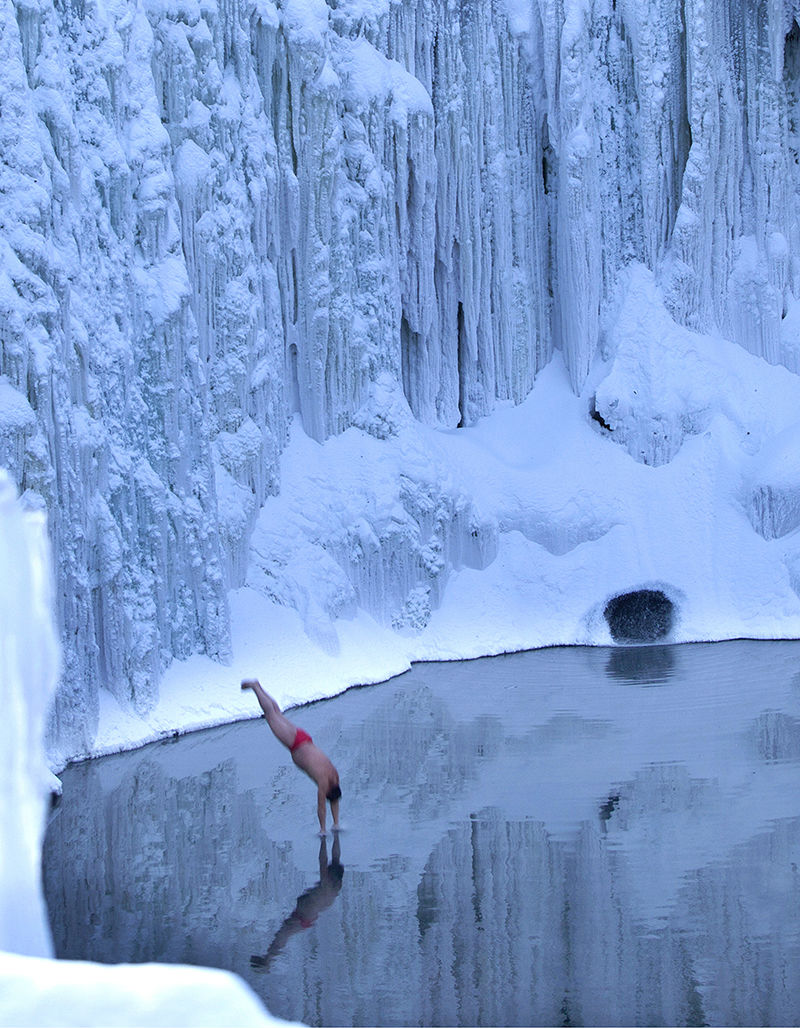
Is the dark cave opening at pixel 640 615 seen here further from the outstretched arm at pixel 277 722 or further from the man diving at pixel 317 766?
the man diving at pixel 317 766

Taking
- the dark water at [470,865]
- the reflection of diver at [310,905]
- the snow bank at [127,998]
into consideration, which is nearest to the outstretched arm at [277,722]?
the dark water at [470,865]

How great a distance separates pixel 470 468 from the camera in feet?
89.2

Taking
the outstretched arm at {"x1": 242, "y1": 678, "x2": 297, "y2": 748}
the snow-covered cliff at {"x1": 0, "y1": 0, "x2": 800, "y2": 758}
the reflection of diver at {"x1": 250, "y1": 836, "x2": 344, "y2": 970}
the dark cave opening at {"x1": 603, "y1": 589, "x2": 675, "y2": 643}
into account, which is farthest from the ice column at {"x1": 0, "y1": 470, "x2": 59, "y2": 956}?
the dark cave opening at {"x1": 603, "y1": 589, "x2": 675, "y2": 643}

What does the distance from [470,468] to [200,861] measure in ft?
55.5

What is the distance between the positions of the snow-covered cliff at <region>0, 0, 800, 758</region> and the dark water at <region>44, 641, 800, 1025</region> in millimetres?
3009

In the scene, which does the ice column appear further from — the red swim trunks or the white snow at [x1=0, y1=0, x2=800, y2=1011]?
the white snow at [x1=0, y1=0, x2=800, y2=1011]

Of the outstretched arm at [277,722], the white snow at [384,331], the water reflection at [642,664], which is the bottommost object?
the outstretched arm at [277,722]

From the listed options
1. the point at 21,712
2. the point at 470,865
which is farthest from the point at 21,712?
the point at 470,865

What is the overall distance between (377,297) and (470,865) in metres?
16.3

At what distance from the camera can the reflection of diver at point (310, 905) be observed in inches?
334

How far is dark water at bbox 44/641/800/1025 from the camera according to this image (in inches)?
310

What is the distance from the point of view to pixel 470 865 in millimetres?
10578

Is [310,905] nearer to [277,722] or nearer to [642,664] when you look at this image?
[277,722]

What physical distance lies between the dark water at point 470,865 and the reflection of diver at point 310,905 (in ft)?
0.08
